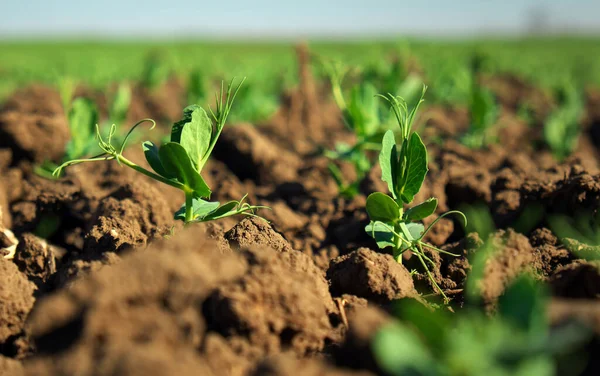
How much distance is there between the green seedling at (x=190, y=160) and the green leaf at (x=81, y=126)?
123 cm

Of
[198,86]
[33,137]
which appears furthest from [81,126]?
[198,86]

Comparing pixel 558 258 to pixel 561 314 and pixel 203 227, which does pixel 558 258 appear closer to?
pixel 561 314

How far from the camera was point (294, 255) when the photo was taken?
1718 mm

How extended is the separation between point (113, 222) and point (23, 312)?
50 centimetres

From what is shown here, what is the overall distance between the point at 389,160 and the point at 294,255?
59 centimetres

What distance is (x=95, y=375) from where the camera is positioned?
3.70ft

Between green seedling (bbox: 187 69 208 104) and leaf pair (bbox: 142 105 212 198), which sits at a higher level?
leaf pair (bbox: 142 105 212 198)

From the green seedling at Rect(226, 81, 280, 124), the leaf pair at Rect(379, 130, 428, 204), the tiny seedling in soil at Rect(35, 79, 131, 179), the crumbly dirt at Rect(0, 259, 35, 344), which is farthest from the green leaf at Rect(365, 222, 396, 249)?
the green seedling at Rect(226, 81, 280, 124)

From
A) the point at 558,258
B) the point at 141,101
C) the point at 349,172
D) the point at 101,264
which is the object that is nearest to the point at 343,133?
the point at 349,172

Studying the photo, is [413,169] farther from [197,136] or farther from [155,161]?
[155,161]

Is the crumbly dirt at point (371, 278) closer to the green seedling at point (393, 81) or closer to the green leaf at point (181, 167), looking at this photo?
the green leaf at point (181, 167)

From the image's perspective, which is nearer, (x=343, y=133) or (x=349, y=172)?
(x=349, y=172)

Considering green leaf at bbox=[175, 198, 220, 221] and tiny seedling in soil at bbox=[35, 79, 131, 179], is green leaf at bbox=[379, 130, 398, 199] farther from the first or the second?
tiny seedling in soil at bbox=[35, 79, 131, 179]

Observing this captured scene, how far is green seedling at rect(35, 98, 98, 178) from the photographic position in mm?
3193
